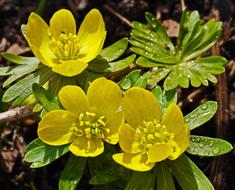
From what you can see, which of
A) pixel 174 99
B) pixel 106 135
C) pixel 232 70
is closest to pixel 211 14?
pixel 232 70

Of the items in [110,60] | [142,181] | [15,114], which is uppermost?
[110,60]

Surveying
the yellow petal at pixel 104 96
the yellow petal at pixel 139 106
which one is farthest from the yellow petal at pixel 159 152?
the yellow petal at pixel 104 96

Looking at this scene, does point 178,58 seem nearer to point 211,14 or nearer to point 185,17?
point 185,17

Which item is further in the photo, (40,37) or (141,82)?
(40,37)

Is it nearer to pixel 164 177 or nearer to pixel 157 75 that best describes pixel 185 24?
pixel 157 75

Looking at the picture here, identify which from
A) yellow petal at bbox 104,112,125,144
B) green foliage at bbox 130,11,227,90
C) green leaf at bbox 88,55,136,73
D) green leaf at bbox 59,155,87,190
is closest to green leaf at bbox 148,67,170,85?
green foliage at bbox 130,11,227,90

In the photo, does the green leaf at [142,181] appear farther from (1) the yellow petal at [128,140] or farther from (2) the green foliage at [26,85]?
(2) the green foliage at [26,85]

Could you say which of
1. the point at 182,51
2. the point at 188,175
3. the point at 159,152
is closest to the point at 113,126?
the point at 159,152

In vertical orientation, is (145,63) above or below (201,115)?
above
